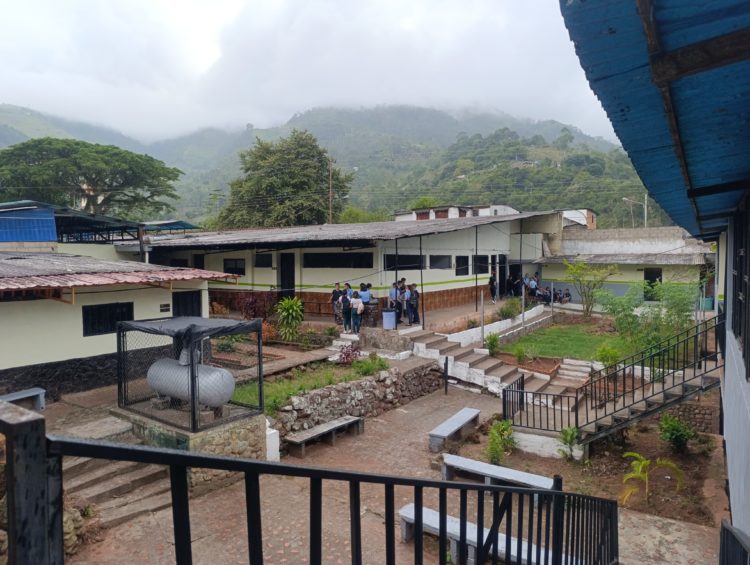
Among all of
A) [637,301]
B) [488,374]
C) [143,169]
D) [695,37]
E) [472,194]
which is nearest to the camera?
[695,37]

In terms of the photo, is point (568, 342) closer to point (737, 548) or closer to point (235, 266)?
point (235, 266)

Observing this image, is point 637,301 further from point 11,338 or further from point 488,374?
point 11,338

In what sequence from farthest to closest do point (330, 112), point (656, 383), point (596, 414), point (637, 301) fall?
point (330, 112)
point (637, 301)
point (656, 383)
point (596, 414)

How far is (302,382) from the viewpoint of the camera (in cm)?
1191

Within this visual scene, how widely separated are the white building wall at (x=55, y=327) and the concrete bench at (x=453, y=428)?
778 centimetres

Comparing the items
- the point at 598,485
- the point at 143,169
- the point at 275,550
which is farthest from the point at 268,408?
the point at 143,169

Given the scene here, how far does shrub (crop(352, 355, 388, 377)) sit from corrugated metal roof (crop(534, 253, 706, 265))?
1605 cm

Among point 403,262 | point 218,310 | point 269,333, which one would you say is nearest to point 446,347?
point 403,262

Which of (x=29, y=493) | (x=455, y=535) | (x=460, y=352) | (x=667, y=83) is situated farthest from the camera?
(x=460, y=352)

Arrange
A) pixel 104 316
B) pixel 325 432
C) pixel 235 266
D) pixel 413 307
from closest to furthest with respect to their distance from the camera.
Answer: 1. pixel 325 432
2. pixel 104 316
3. pixel 413 307
4. pixel 235 266

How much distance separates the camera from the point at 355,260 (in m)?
18.2

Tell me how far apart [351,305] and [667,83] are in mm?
14255

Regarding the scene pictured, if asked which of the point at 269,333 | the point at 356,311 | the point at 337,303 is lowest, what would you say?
the point at 269,333

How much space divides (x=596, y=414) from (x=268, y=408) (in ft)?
21.8
